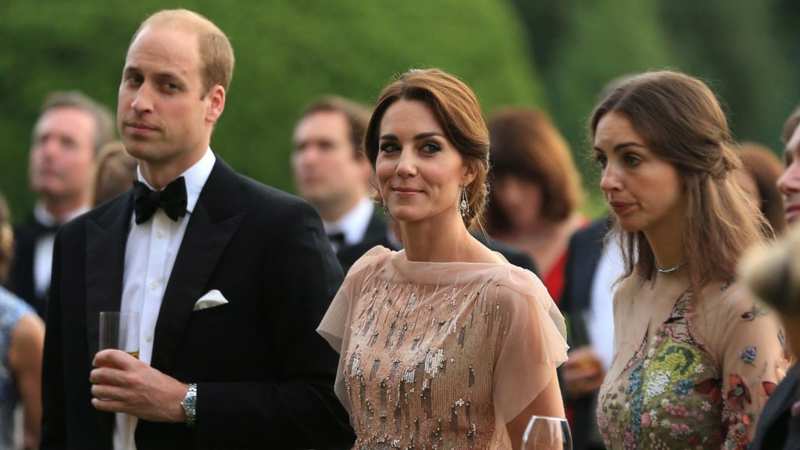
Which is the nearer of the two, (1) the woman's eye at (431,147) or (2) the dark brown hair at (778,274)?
(2) the dark brown hair at (778,274)

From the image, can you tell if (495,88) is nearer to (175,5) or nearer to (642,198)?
(175,5)

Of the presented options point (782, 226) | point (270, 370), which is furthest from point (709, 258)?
point (782, 226)

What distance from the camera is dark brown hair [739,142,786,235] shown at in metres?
6.41

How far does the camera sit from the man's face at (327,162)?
848 cm

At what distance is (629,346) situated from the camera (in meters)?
4.67

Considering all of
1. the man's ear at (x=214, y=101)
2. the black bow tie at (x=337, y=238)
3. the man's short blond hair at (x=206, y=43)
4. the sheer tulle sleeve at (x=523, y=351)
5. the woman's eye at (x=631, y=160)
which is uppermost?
the man's short blond hair at (x=206, y=43)

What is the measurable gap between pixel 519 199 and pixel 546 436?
4558mm

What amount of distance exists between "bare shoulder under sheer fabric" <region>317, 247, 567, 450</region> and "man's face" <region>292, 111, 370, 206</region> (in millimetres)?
4038

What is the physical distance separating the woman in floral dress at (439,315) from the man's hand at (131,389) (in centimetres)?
53

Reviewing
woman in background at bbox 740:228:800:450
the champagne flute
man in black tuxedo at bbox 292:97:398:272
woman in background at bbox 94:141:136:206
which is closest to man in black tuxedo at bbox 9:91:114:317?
man in black tuxedo at bbox 292:97:398:272

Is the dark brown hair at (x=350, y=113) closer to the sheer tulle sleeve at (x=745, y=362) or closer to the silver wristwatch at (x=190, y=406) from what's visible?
the silver wristwatch at (x=190, y=406)

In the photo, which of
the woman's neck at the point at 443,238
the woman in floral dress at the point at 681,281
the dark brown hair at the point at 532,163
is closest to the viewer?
the woman in floral dress at the point at 681,281

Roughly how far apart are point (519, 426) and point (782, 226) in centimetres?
256

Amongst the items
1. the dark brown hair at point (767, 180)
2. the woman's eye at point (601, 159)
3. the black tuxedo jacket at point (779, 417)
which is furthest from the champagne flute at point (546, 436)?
the dark brown hair at point (767, 180)
